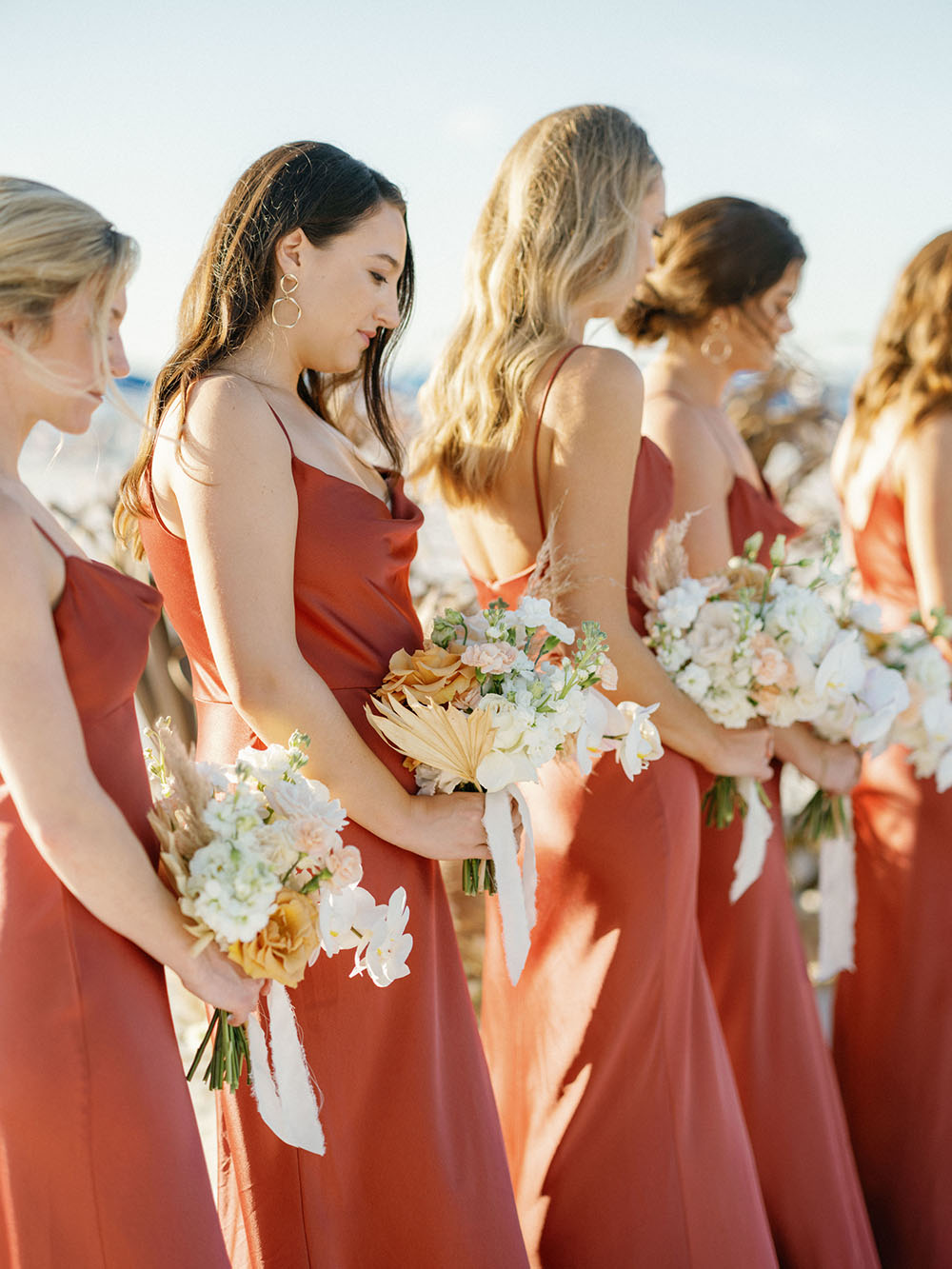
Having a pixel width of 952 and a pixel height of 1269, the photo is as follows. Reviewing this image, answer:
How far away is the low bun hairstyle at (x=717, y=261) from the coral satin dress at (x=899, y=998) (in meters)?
0.75

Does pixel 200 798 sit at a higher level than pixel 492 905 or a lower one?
higher

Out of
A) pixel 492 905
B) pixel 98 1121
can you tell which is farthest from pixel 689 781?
pixel 98 1121

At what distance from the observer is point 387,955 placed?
2.21 meters

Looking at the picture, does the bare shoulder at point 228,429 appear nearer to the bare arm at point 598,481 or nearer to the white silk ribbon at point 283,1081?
the bare arm at point 598,481

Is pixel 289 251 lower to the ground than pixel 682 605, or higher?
higher

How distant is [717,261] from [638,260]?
73 cm

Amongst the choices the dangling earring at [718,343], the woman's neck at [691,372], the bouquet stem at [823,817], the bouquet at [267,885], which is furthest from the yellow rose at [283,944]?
the dangling earring at [718,343]

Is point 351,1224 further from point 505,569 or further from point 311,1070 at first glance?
point 505,569

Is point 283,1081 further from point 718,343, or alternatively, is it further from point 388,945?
point 718,343

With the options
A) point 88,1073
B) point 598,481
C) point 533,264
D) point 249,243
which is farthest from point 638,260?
point 88,1073

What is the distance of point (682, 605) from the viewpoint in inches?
119

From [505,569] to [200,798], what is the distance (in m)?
1.26

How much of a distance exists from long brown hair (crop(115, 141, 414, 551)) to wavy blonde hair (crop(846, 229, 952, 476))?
2.06m

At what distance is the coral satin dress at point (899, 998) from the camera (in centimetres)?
362
